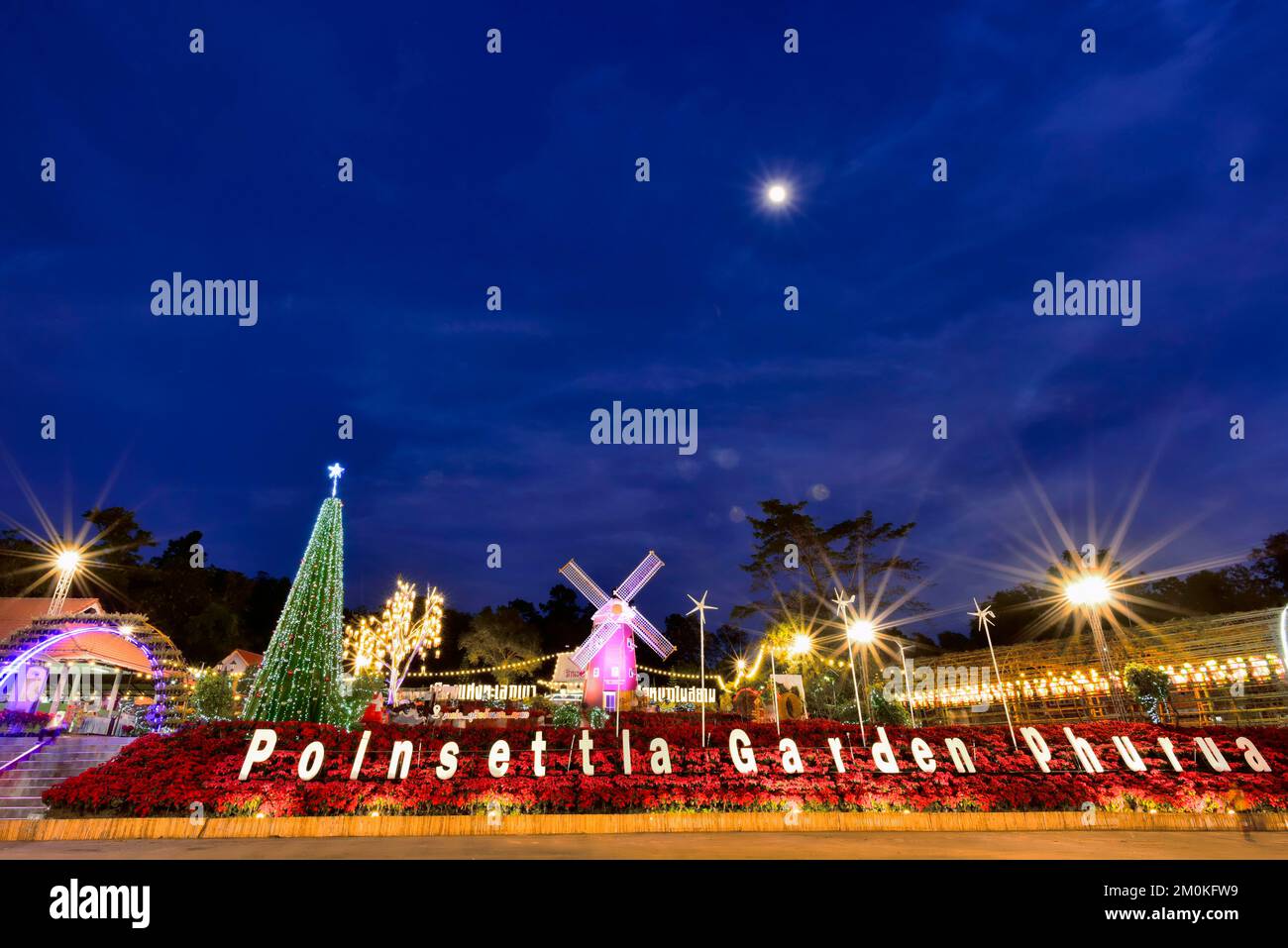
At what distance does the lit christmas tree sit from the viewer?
12008mm

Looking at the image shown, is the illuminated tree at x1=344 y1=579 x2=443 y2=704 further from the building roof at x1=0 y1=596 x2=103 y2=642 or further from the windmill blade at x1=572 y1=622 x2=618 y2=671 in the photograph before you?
the building roof at x1=0 y1=596 x2=103 y2=642

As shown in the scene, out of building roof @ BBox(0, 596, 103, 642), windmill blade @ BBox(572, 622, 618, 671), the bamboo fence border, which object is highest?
building roof @ BBox(0, 596, 103, 642)

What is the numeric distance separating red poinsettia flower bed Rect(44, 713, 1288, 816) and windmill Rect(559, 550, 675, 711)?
1139 centimetres

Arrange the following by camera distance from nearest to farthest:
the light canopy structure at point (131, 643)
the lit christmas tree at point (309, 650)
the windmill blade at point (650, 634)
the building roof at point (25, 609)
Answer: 1. the lit christmas tree at point (309, 650)
2. the light canopy structure at point (131, 643)
3. the windmill blade at point (650, 634)
4. the building roof at point (25, 609)

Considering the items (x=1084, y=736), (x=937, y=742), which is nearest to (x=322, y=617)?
(x=937, y=742)

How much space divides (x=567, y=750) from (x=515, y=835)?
5.49 ft

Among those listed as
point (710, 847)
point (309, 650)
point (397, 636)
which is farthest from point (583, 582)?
point (710, 847)

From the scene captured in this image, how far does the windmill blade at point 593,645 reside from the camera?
2180 cm

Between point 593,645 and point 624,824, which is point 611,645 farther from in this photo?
point 624,824

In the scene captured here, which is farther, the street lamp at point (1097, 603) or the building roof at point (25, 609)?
the building roof at point (25, 609)

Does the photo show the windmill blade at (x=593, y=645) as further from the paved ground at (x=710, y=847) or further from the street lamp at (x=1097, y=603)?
the paved ground at (x=710, y=847)

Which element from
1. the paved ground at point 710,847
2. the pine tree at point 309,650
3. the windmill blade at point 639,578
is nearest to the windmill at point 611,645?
the windmill blade at point 639,578

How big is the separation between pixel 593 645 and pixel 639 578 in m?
3.29

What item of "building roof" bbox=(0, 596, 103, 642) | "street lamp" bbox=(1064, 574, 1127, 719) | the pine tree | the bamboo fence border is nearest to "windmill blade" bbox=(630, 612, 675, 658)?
the pine tree
